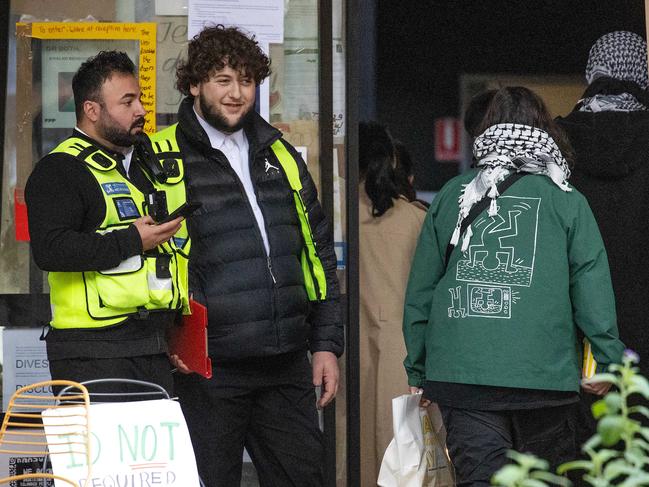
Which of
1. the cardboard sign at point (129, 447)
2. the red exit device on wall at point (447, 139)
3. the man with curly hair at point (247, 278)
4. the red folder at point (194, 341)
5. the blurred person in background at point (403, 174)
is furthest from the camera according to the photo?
the red exit device on wall at point (447, 139)

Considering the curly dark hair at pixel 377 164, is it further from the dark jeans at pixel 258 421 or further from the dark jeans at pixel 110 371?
the dark jeans at pixel 110 371

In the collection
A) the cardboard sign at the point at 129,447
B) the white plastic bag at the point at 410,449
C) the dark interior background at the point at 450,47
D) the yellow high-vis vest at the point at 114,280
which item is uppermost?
the dark interior background at the point at 450,47

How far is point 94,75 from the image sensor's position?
4.04 meters

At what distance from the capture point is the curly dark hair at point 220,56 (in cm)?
420

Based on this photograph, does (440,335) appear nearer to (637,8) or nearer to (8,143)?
(8,143)

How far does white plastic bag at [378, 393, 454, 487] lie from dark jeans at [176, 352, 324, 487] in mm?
270

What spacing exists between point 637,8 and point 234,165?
15.9 feet

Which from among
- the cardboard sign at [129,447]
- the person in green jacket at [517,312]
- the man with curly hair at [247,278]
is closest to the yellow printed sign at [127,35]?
the man with curly hair at [247,278]

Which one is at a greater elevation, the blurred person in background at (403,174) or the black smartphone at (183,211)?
the blurred person in background at (403,174)

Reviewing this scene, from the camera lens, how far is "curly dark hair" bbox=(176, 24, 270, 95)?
4.20 m

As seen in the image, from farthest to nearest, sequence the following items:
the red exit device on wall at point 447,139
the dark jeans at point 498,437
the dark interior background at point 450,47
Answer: the red exit device on wall at point 447,139
the dark interior background at point 450,47
the dark jeans at point 498,437

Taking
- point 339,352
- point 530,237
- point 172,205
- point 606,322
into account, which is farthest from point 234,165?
point 606,322

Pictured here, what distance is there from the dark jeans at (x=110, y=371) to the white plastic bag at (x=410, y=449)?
3.09ft

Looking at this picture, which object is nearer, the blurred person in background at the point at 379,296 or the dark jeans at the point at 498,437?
the dark jeans at the point at 498,437
